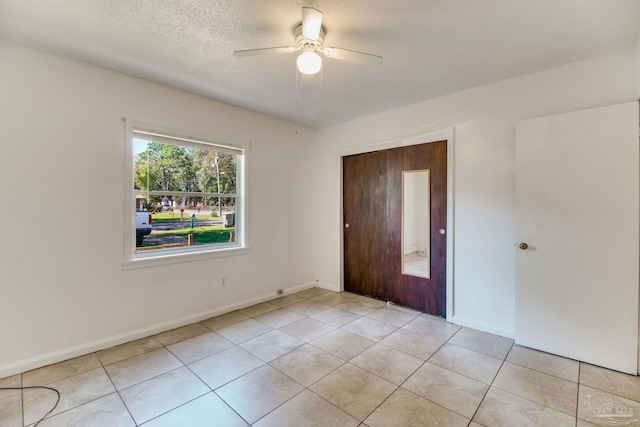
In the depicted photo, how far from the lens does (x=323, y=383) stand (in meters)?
2.09

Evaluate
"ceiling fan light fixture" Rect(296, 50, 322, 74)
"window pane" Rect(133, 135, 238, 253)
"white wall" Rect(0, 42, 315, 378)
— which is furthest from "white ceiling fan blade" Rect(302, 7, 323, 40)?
"window pane" Rect(133, 135, 238, 253)

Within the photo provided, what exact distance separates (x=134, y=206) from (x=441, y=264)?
3373 millimetres

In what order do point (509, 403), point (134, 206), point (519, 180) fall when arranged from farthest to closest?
point (134, 206), point (519, 180), point (509, 403)

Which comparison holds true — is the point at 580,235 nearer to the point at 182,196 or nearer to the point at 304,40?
the point at 304,40

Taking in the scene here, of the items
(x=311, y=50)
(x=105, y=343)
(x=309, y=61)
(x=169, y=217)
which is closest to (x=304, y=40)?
(x=311, y=50)

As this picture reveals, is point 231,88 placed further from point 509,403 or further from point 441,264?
point 509,403

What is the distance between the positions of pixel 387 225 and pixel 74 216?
11.0ft

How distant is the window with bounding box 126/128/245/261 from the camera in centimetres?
288

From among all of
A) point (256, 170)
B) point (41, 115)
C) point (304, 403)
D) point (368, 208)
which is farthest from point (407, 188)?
point (41, 115)

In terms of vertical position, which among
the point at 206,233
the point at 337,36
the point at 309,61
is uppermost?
the point at 337,36

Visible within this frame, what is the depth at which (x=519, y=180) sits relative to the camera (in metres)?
2.62

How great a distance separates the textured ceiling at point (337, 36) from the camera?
5.95ft

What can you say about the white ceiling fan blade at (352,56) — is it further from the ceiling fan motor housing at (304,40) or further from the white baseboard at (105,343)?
the white baseboard at (105,343)

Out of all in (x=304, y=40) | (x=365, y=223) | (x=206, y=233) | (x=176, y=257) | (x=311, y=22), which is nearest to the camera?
(x=311, y=22)
